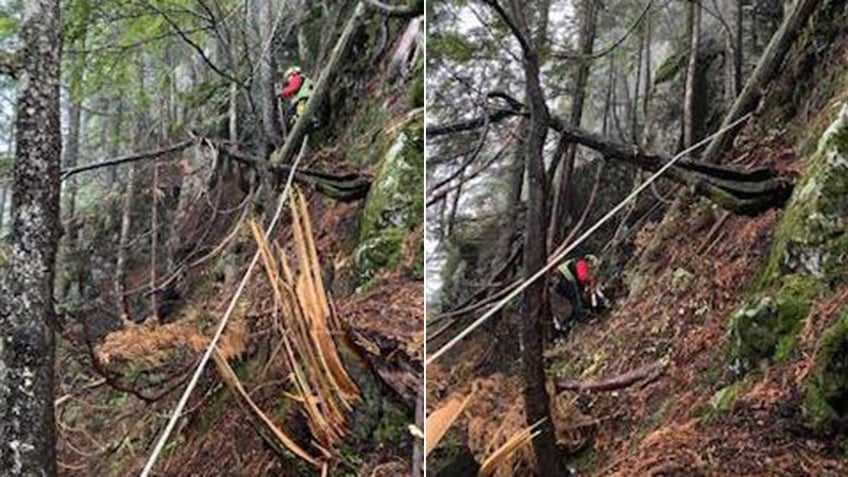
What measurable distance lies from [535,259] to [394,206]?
3.07 ft

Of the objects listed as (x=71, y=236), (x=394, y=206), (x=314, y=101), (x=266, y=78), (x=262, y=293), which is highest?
(x=266, y=78)

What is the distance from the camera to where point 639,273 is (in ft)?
14.4

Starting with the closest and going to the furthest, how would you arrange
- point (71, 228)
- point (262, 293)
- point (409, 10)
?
point (409, 10)
point (262, 293)
point (71, 228)

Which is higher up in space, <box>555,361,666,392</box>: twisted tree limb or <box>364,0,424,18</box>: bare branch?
<box>364,0,424,18</box>: bare branch

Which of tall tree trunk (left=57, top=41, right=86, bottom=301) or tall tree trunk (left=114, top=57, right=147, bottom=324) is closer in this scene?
tall tree trunk (left=114, top=57, right=147, bottom=324)

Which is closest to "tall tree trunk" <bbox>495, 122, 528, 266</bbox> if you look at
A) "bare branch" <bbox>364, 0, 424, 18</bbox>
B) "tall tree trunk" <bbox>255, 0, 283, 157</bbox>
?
"bare branch" <bbox>364, 0, 424, 18</bbox>

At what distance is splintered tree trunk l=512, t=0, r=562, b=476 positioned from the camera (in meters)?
2.04

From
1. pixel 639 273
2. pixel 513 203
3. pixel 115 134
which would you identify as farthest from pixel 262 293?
pixel 115 134

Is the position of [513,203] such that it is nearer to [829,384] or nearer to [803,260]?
[803,260]

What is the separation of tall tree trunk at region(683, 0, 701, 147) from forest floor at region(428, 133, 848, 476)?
67 cm

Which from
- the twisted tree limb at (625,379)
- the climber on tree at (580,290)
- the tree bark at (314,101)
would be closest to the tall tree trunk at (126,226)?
the tree bark at (314,101)

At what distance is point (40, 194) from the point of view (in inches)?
104

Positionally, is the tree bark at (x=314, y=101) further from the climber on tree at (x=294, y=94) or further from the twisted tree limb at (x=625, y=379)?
the twisted tree limb at (x=625, y=379)

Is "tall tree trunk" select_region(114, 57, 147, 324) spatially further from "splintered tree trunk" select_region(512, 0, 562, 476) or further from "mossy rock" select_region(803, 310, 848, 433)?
"mossy rock" select_region(803, 310, 848, 433)
